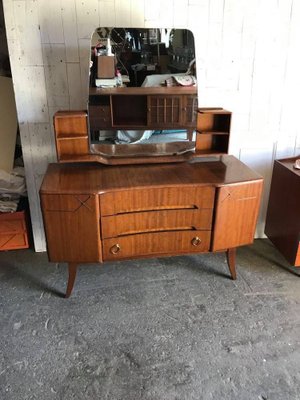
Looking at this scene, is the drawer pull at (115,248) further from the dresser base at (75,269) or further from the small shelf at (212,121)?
the small shelf at (212,121)

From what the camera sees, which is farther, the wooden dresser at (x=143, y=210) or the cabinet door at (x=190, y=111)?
the cabinet door at (x=190, y=111)

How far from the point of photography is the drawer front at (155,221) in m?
1.71

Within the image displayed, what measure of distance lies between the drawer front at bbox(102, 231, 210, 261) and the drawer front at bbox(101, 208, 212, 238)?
0.03 m

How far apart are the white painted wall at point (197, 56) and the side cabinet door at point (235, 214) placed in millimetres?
571

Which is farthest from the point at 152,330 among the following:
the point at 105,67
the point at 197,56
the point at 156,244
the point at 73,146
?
the point at 197,56

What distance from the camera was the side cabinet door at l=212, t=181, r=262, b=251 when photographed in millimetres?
1752

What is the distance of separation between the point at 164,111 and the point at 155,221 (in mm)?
660

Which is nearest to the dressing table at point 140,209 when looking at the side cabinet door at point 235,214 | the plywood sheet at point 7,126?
the side cabinet door at point 235,214

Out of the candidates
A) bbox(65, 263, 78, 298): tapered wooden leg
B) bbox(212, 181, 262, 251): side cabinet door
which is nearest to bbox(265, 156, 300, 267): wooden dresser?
bbox(212, 181, 262, 251): side cabinet door

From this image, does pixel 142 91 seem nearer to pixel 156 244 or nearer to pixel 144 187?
pixel 144 187

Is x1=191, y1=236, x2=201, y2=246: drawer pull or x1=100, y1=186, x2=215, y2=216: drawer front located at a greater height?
x1=100, y1=186, x2=215, y2=216: drawer front

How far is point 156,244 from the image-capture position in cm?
180

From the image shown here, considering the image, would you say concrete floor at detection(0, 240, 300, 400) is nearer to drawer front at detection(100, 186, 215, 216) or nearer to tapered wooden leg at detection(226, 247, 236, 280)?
tapered wooden leg at detection(226, 247, 236, 280)

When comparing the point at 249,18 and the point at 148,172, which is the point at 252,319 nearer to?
the point at 148,172
